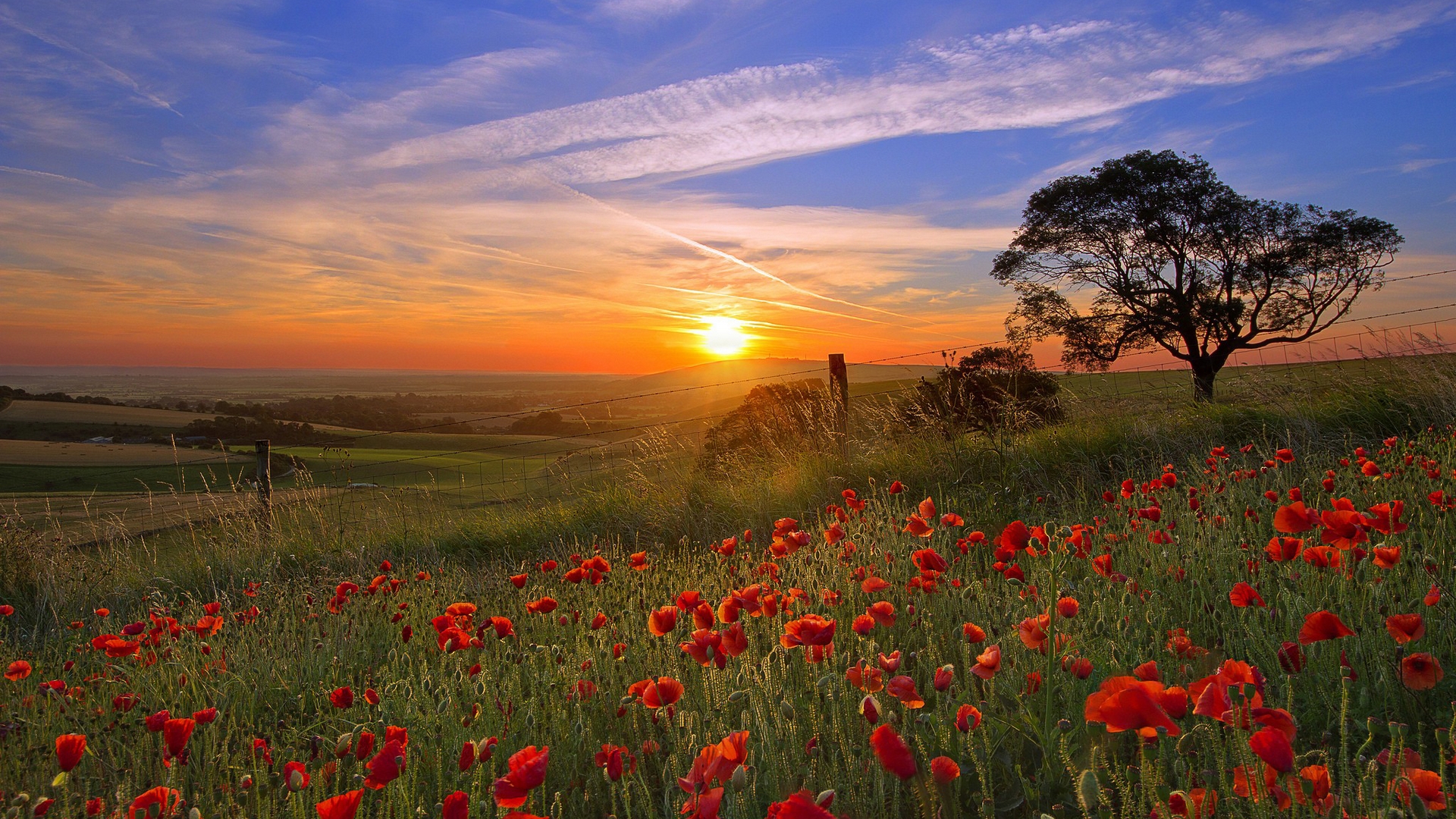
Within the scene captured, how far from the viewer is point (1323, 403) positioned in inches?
317

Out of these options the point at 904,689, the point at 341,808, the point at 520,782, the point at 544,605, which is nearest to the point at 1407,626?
the point at 904,689

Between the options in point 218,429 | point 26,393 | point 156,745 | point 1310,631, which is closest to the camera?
point 1310,631

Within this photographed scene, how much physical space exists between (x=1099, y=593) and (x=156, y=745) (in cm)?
331

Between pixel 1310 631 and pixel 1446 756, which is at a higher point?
pixel 1310 631

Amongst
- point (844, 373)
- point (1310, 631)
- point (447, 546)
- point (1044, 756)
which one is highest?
point (844, 373)

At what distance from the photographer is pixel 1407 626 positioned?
1.57 metres

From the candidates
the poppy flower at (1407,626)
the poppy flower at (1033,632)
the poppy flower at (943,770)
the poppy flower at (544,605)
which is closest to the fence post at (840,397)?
the poppy flower at (544,605)

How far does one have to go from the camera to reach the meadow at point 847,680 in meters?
1.51

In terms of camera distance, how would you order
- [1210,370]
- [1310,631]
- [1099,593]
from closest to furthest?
[1310,631] < [1099,593] < [1210,370]

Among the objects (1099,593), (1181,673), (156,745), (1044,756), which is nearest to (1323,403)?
(1099,593)

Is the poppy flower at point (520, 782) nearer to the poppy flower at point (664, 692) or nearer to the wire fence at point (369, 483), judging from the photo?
the poppy flower at point (664, 692)

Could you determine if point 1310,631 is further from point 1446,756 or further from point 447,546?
point 447,546

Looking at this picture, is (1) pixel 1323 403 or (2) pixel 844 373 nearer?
(1) pixel 1323 403

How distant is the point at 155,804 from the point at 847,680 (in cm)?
168
